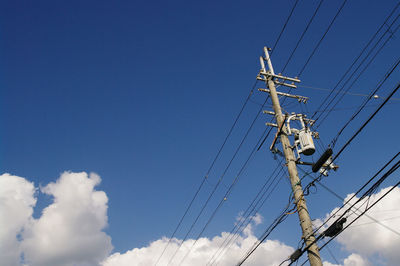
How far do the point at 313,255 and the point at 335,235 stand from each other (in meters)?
0.86

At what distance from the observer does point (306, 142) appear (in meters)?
9.99

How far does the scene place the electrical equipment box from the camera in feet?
32.5

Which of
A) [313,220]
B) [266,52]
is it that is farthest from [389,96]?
[266,52]

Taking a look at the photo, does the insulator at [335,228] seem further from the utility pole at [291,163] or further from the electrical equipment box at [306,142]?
the electrical equipment box at [306,142]

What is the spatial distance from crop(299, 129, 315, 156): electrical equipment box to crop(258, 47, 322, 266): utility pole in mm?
436

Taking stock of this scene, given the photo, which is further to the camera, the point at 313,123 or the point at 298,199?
the point at 313,123

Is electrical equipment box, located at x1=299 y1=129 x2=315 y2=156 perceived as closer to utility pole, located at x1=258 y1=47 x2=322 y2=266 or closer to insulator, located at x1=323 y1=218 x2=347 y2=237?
utility pole, located at x1=258 y1=47 x2=322 y2=266

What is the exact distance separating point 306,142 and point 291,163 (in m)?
0.93

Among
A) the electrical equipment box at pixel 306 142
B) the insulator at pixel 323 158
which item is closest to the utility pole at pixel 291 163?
the electrical equipment box at pixel 306 142

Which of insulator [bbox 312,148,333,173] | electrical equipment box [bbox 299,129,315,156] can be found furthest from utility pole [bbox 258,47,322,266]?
insulator [bbox 312,148,333,173]

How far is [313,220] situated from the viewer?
9.10 m

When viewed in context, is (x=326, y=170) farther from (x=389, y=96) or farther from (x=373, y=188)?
(x=389, y=96)

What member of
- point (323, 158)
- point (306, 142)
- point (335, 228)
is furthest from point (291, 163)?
point (335, 228)

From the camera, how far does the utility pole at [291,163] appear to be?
26.8ft
